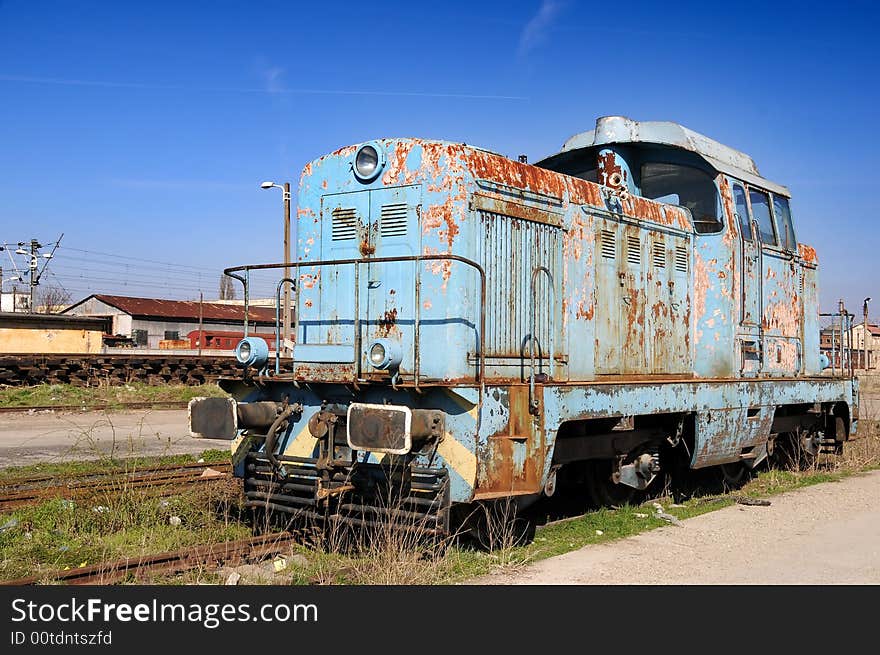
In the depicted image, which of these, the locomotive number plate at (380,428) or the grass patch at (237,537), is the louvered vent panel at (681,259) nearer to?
the grass patch at (237,537)

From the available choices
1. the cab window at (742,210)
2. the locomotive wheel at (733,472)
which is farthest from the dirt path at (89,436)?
the cab window at (742,210)

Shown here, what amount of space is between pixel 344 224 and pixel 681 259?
3449mm

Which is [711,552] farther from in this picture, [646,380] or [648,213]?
[648,213]

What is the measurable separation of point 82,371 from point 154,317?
28758 mm

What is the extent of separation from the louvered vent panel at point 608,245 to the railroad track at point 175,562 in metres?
3.52

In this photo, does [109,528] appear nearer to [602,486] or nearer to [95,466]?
[95,466]

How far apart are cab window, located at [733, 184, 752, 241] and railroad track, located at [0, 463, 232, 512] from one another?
5922mm

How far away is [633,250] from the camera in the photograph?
7.47 meters

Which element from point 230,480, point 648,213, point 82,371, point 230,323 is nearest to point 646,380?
point 648,213

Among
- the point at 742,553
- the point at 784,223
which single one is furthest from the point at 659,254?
the point at 742,553

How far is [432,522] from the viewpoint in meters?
5.51

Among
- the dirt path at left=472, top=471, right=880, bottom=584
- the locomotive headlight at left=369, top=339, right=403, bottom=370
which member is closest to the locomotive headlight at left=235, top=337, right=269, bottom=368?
the locomotive headlight at left=369, top=339, right=403, bottom=370

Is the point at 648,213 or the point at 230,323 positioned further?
the point at 230,323

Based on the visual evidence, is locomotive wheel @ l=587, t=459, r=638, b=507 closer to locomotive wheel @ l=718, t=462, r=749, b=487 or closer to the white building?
locomotive wheel @ l=718, t=462, r=749, b=487
